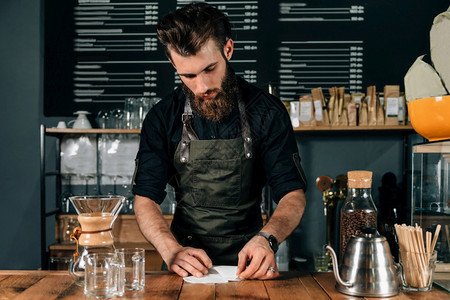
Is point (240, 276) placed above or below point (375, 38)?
below

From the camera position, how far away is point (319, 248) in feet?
10.5

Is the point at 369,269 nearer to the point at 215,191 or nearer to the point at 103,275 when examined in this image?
the point at 103,275

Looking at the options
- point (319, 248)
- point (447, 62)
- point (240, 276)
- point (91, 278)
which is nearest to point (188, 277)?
point (240, 276)

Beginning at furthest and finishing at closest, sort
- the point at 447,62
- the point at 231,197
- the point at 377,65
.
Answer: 1. the point at 377,65
2. the point at 231,197
3. the point at 447,62

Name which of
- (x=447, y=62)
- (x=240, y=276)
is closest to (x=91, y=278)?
(x=240, y=276)

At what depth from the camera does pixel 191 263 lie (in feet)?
4.50

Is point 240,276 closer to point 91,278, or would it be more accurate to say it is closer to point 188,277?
point 188,277

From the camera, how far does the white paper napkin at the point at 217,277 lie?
4.33 feet

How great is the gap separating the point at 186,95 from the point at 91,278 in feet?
3.14

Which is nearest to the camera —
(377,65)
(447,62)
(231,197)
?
(447,62)

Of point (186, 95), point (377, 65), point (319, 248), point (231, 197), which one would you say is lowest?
point (319, 248)

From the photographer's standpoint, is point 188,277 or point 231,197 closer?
point 188,277

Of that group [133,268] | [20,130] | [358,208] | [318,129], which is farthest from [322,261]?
[20,130]

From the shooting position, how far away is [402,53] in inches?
126
